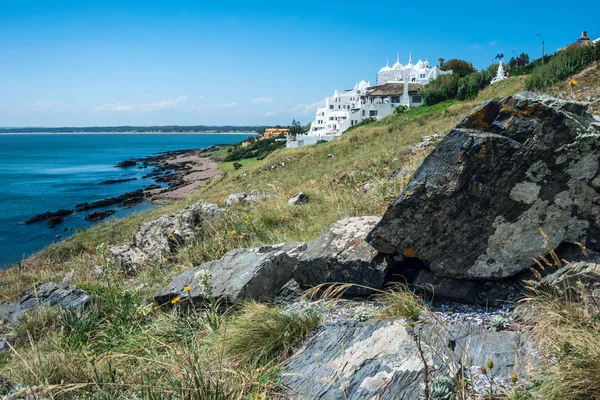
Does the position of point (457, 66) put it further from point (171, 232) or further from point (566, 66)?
point (171, 232)

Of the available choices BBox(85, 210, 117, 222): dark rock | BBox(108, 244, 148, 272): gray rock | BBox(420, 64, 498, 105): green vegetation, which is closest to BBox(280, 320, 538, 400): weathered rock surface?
BBox(108, 244, 148, 272): gray rock

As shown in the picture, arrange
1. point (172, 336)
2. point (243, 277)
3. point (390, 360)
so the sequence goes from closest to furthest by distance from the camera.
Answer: point (390, 360)
point (172, 336)
point (243, 277)

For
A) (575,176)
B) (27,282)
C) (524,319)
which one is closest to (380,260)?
(524,319)

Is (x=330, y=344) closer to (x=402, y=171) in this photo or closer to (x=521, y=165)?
(x=521, y=165)

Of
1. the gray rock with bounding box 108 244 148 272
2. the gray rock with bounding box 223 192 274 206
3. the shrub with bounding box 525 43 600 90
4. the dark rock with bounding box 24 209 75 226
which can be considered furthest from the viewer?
the dark rock with bounding box 24 209 75 226

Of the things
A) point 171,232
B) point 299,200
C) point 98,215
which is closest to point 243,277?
point 171,232

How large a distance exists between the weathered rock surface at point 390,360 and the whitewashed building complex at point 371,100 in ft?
176

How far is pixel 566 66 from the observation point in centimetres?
2212

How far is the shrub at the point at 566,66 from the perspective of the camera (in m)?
21.8

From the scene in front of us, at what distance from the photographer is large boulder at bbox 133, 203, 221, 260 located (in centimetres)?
823

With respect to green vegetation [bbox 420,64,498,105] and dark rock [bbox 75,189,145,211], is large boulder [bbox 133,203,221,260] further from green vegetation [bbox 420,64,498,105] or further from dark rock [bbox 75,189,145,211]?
green vegetation [bbox 420,64,498,105]

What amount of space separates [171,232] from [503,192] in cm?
703

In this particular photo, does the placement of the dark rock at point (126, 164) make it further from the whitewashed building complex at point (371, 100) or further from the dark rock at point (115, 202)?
the dark rock at point (115, 202)

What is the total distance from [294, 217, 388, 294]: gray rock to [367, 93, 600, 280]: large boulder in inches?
16.1
